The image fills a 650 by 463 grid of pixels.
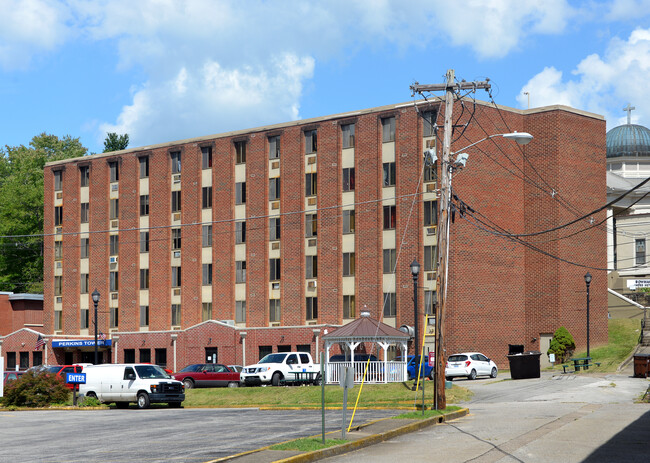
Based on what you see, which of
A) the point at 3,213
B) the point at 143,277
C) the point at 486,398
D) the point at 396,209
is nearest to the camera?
the point at 486,398

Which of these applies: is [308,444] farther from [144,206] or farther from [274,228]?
[144,206]

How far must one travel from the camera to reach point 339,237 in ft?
201

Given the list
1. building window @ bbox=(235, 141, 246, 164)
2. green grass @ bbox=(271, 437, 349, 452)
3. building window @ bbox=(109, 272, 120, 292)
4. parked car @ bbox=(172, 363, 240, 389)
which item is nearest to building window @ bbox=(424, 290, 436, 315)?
parked car @ bbox=(172, 363, 240, 389)

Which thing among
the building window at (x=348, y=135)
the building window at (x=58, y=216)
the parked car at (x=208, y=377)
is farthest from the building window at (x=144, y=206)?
the parked car at (x=208, y=377)

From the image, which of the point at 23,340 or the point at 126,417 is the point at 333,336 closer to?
the point at 126,417

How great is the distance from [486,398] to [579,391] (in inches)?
143

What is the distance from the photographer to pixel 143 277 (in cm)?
7000

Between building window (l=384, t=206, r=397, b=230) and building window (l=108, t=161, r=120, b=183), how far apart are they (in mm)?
24228

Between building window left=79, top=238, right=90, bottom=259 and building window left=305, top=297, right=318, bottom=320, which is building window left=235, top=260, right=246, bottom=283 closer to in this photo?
building window left=305, top=297, right=318, bottom=320

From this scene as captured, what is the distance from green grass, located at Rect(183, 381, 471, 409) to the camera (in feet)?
111

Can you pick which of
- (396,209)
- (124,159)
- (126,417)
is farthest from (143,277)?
(126,417)

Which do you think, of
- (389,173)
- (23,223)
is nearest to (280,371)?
(389,173)

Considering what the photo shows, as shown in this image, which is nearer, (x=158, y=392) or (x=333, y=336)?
(x=158, y=392)

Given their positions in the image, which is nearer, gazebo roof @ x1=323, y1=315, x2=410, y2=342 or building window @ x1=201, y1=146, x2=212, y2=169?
gazebo roof @ x1=323, y1=315, x2=410, y2=342
